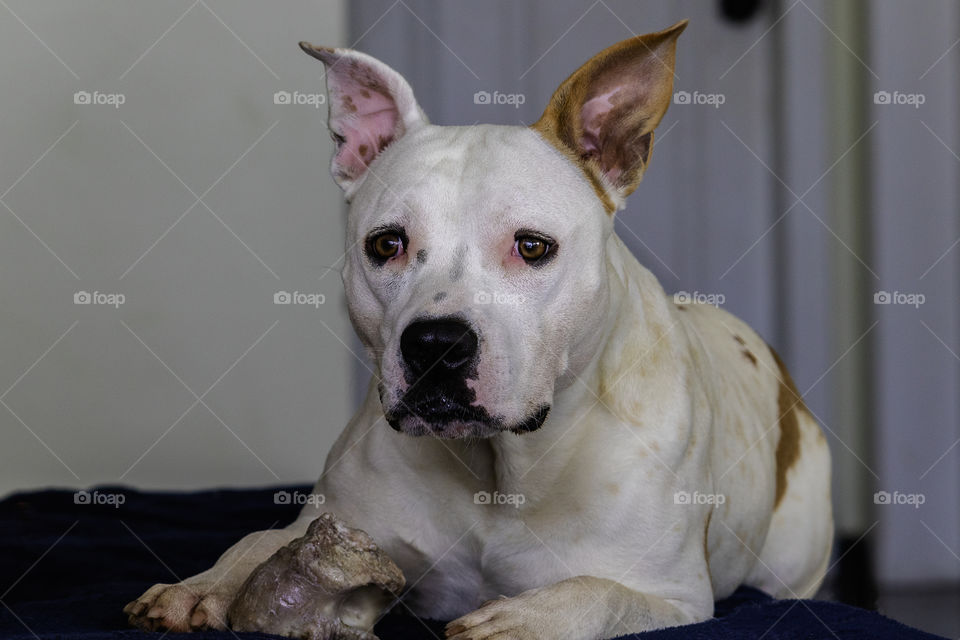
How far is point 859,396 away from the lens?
15.4ft

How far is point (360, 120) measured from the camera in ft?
8.48

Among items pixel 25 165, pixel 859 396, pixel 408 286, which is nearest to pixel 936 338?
pixel 859 396

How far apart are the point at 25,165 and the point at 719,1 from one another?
338 cm

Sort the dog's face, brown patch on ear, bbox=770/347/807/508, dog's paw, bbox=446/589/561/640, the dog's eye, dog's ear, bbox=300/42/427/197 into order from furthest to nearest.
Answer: brown patch on ear, bbox=770/347/807/508 < dog's ear, bbox=300/42/427/197 < the dog's eye < the dog's face < dog's paw, bbox=446/589/561/640

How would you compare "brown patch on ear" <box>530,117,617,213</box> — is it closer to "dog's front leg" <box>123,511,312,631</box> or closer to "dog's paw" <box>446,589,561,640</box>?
"dog's paw" <box>446,589,561,640</box>

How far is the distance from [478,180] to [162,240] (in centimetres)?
333

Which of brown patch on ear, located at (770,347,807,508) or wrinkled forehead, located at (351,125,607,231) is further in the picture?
brown patch on ear, located at (770,347,807,508)

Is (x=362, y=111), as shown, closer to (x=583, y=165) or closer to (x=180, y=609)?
(x=583, y=165)

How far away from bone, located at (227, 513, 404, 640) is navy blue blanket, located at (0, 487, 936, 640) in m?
0.07

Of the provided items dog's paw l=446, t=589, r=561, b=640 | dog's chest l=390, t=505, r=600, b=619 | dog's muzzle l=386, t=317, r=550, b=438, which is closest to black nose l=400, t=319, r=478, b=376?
dog's muzzle l=386, t=317, r=550, b=438

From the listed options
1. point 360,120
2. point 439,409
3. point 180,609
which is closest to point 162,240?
point 360,120

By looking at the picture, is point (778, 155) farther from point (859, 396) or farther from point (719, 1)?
point (859, 396)

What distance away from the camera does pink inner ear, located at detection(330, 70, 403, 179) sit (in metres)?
2.54

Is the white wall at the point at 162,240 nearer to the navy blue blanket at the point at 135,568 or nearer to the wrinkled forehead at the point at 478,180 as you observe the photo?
the navy blue blanket at the point at 135,568
